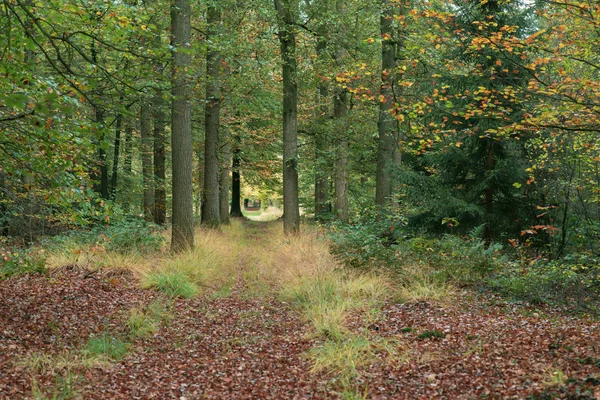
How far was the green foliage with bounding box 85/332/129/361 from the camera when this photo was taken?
207 inches

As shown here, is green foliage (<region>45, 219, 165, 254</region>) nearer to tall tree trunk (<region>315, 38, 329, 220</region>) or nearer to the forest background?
the forest background

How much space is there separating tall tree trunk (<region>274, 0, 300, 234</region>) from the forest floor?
497 cm

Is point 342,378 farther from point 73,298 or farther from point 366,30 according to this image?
point 366,30

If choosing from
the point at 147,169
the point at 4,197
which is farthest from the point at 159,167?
the point at 4,197

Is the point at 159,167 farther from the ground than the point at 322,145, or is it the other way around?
the point at 322,145

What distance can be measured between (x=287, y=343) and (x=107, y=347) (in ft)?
7.04

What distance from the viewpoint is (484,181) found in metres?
10.5

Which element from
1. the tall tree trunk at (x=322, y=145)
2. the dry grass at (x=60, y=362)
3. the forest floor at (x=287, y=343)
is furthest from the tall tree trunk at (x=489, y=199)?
the dry grass at (x=60, y=362)

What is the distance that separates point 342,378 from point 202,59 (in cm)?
1294

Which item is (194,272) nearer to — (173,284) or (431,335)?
(173,284)

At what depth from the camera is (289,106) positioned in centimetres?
1264

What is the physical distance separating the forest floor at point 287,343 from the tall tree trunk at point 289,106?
4969 millimetres

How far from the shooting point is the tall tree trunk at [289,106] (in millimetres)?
11922

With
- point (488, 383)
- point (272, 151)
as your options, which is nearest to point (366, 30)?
point (272, 151)
